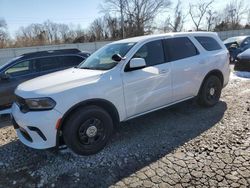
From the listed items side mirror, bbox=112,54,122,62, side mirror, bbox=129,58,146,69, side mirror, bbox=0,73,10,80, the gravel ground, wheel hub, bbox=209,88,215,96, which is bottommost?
the gravel ground

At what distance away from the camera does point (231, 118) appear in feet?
16.0

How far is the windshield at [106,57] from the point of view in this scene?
424 centimetres

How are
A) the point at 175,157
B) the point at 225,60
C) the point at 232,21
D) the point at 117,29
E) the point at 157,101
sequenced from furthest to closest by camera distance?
the point at 232,21 < the point at 117,29 < the point at 225,60 < the point at 157,101 < the point at 175,157

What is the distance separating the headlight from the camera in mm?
3365

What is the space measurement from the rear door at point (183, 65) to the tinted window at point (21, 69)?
3917 millimetres

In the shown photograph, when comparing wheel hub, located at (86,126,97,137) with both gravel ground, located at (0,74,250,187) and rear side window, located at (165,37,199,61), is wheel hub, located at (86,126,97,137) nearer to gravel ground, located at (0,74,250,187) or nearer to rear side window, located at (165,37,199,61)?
gravel ground, located at (0,74,250,187)

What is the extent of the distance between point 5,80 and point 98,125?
140 inches

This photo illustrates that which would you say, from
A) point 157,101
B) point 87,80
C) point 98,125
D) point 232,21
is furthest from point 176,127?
point 232,21

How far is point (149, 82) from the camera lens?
4.23m

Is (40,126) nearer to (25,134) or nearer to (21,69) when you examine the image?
(25,134)

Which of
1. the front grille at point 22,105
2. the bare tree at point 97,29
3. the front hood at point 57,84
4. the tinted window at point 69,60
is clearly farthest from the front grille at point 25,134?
the bare tree at point 97,29

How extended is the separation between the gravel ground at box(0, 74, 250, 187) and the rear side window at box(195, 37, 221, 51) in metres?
1.59

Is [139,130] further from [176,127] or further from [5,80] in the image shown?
[5,80]

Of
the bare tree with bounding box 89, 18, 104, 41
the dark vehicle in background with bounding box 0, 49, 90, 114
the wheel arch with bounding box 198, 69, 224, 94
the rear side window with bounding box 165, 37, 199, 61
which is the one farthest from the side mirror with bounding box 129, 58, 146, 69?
the bare tree with bounding box 89, 18, 104, 41
